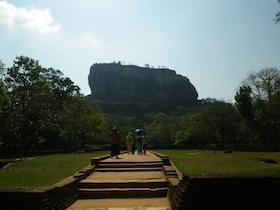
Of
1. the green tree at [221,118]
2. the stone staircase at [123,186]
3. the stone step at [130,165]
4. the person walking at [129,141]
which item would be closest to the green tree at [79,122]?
the green tree at [221,118]

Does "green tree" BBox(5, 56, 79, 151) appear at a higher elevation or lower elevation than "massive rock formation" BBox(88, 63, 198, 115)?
lower

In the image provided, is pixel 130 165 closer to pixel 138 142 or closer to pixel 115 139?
pixel 115 139

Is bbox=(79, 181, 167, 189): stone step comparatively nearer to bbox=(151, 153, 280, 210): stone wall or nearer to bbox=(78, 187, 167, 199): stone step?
bbox=(78, 187, 167, 199): stone step

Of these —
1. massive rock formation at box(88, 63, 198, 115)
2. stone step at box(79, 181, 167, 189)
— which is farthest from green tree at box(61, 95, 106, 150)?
massive rock formation at box(88, 63, 198, 115)

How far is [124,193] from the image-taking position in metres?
9.43

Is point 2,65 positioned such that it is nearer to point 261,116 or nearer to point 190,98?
point 261,116

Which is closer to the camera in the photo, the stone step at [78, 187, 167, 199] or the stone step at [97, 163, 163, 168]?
the stone step at [78, 187, 167, 199]

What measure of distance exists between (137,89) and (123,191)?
150514 millimetres

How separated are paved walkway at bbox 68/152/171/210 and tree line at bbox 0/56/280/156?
2312 centimetres

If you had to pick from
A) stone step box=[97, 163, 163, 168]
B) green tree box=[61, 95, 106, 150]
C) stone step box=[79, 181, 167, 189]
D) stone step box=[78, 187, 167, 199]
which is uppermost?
green tree box=[61, 95, 106, 150]

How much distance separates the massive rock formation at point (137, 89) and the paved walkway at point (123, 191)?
133478mm

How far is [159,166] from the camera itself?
44.1 ft

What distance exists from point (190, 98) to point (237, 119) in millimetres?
106158

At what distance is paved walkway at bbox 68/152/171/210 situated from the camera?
27.2 feet
